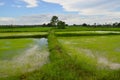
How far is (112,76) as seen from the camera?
19.8 feet

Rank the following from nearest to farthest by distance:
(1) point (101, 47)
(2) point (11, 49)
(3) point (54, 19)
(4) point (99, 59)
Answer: (4) point (99, 59) < (2) point (11, 49) < (1) point (101, 47) < (3) point (54, 19)

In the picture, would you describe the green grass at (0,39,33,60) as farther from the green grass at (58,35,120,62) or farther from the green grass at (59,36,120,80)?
the green grass at (58,35,120,62)

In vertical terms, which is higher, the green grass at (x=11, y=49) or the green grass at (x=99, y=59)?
the green grass at (x=99, y=59)

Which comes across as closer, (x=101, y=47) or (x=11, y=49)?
(x=11, y=49)

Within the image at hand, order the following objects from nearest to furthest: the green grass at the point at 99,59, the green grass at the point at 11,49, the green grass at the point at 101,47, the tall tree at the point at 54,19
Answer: the green grass at the point at 99,59 < the green grass at the point at 101,47 < the green grass at the point at 11,49 < the tall tree at the point at 54,19

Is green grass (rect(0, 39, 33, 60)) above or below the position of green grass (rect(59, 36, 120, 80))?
below

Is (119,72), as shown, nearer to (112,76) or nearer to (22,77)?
(112,76)

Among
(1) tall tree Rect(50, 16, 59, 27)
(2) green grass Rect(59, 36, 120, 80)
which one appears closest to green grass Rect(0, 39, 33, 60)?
(2) green grass Rect(59, 36, 120, 80)

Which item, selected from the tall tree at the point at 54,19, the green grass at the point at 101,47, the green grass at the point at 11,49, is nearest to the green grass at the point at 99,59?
the green grass at the point at 101,47

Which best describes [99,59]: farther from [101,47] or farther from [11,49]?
[11,49]

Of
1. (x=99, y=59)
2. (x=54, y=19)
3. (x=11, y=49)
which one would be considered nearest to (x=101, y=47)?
(x=99, y=59)

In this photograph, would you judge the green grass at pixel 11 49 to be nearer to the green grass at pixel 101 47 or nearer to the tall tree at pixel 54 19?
the green grass at pixel 101 47

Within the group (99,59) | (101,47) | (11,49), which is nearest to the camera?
(99,59)

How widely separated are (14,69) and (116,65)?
4.07 meters
